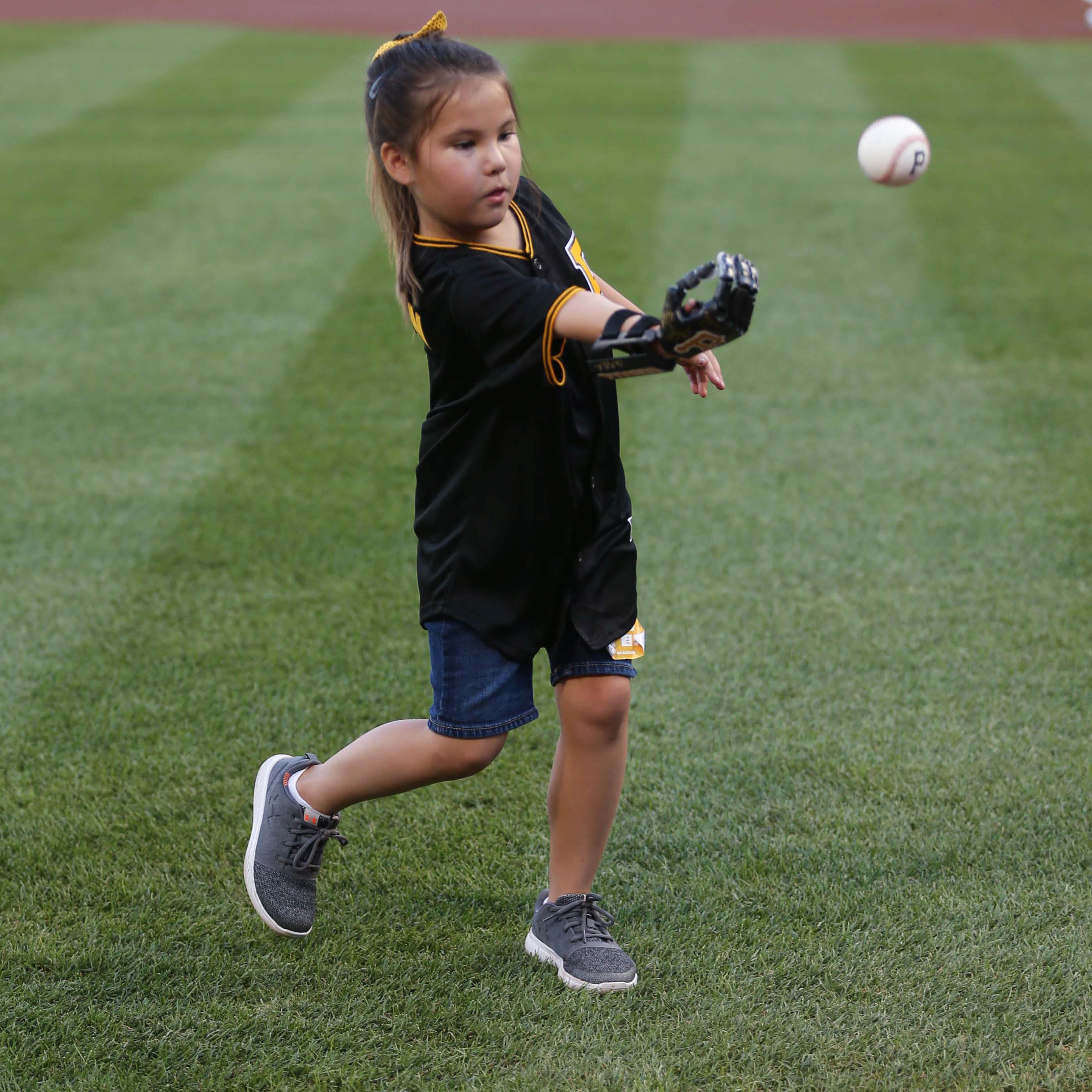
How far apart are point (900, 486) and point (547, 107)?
8.21 meters

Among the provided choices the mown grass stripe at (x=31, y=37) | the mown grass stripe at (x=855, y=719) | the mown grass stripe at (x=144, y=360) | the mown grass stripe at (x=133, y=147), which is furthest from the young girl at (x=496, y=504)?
the mown grass stripe at (x=31, y=37)

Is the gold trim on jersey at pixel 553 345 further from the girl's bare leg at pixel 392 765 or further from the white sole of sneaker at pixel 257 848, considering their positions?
the white sole of sneaker at pixel 257 848

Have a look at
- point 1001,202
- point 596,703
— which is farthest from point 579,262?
point 1001,202

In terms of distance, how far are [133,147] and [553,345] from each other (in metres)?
9.55

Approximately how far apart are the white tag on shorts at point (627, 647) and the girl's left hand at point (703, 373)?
46cm

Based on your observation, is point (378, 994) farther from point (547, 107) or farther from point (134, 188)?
point (547, 107)

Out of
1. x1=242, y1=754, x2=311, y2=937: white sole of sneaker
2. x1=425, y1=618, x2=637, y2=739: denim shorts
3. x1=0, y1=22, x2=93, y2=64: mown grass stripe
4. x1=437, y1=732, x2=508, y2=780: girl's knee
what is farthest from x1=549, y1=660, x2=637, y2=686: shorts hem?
x1=0, y1=22, x2=93, y2=64: mown grass stripe

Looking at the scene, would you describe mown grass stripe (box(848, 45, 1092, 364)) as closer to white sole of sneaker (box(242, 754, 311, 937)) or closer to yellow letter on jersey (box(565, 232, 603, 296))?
yellow letter on jersey (box(565, 232, 603, 296))

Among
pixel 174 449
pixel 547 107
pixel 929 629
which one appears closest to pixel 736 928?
pixel 929 629

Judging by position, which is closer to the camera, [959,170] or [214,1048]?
[214,1048]

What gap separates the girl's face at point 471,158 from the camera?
2361mm

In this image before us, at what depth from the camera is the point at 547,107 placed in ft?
41.0

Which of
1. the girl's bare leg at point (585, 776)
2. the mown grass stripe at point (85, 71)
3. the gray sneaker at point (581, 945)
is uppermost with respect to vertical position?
the girl's bare leg at point (585, 776)

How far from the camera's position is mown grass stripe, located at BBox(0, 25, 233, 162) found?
39.5 ft
